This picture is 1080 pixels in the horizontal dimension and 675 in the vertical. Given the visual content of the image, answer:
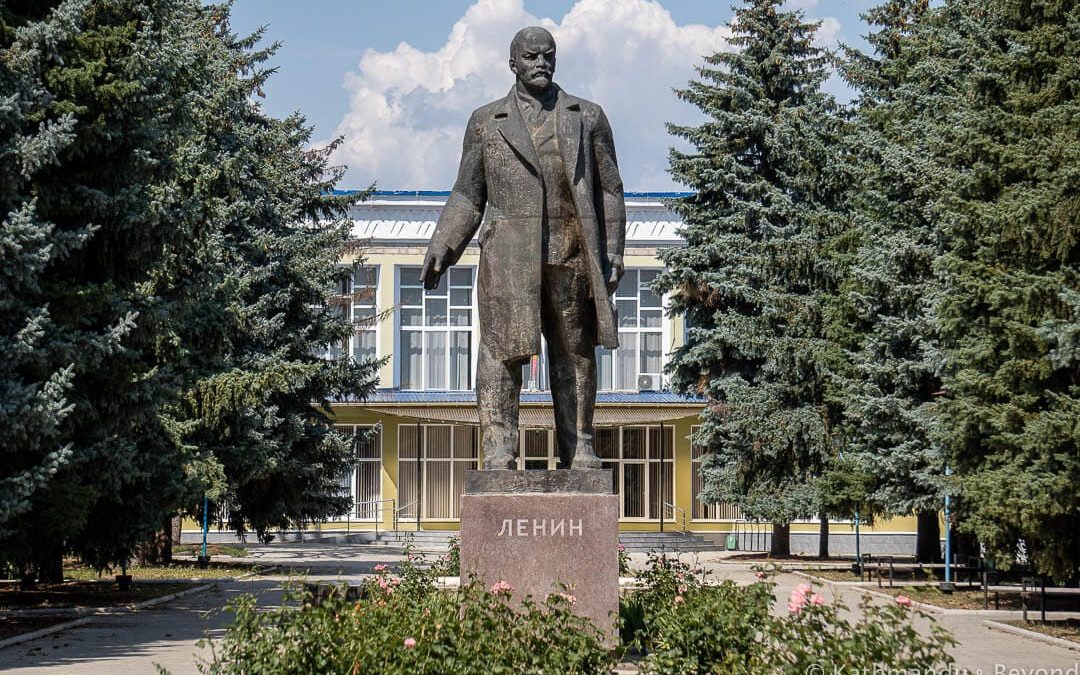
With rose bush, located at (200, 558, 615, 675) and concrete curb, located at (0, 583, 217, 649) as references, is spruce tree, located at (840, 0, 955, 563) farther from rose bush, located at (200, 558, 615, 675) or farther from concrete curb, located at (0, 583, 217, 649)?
rose bush, located at (200, 558, 615, 675)

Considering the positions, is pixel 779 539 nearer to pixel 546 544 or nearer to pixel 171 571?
pixel 171 571

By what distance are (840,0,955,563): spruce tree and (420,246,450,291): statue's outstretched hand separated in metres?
12.2

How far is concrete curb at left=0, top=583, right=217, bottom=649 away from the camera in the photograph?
1361cm

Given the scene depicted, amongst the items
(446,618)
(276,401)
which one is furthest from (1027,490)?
(276,401)

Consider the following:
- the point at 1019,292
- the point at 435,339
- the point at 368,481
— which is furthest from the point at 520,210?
the point at 368,481

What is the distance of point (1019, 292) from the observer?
1545 centimetres

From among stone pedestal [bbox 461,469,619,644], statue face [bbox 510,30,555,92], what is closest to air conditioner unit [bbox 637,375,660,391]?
statue face [bbox 510,30,555,92]

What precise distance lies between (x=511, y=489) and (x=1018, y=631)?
788 centimetres

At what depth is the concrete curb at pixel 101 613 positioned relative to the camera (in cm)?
1361

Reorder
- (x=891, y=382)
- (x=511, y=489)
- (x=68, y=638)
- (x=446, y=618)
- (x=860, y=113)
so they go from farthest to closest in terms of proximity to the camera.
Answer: (x=860, y=113) < (x=891, y=382) < (x=68, y=638) < (x=511, y=489) < (x=446, y=618)

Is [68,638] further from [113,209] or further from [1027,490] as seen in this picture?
[1027,490]

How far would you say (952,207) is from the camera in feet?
56.8

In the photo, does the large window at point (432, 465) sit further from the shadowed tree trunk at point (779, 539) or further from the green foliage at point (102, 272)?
the green foliage at point (102, 272)

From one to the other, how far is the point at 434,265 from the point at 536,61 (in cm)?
150
